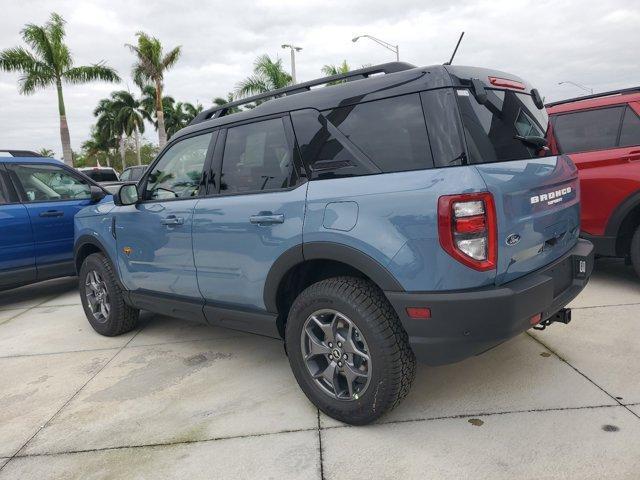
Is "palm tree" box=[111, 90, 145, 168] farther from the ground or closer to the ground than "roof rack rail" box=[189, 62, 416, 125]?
farther from the ground

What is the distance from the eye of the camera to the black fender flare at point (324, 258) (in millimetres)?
2451

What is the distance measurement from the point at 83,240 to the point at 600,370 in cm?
438

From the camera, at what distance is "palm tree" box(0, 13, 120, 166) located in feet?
71.6

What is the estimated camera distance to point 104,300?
4664 mm

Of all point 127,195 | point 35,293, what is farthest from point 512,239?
point 35,293

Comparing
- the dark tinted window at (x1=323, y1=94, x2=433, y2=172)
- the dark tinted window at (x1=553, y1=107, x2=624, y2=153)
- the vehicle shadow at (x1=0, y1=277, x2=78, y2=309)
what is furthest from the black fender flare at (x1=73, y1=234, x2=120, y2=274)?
the dark tinted window at (x1=553, y1=107, x2=624, y2=153)

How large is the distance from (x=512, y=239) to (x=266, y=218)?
135cm

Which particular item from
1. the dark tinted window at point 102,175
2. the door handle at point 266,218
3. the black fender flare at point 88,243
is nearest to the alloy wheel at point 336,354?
the door handle at point 266,218

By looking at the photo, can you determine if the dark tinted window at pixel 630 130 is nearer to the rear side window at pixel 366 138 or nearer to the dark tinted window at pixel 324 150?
the rear side window at pixel 366 138

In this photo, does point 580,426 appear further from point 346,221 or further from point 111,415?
point 111,415

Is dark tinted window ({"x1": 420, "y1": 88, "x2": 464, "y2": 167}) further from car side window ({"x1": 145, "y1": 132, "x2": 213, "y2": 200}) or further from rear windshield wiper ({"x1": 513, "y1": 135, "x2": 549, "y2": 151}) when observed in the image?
car side window ({"x1": 145, "y1": 132, "x2": 213, "y2": 200})

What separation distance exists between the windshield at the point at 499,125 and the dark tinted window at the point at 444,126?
0.05 metres

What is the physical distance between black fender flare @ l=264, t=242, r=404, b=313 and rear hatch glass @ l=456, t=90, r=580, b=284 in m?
0.53

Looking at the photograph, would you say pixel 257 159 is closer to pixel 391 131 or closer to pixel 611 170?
pixel 391 131
